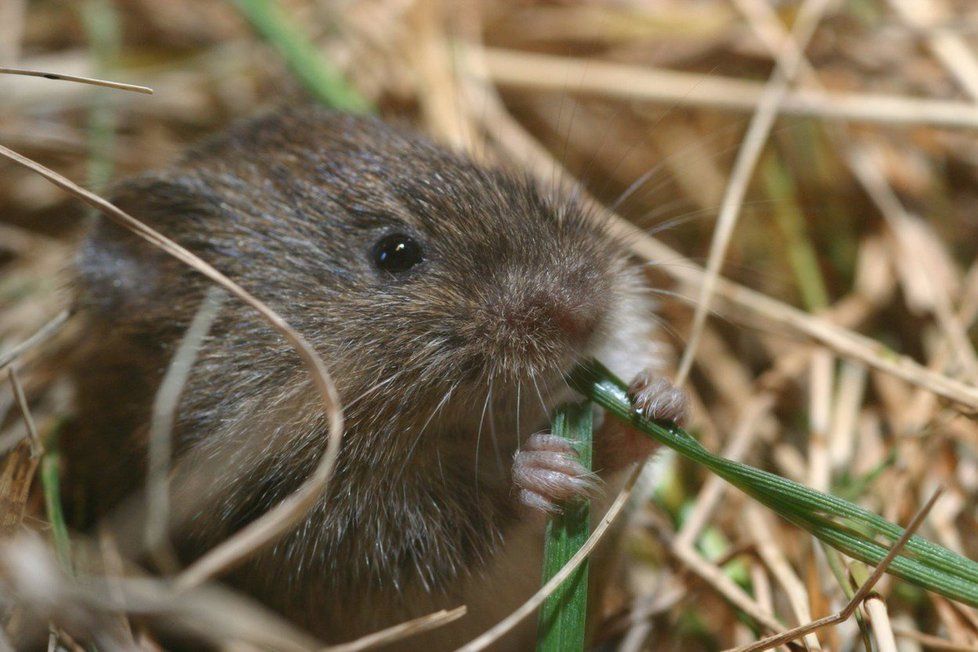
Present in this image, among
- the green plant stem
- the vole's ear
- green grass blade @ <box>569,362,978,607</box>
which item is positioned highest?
green grass blade @ <box>569,362,978,607</box>

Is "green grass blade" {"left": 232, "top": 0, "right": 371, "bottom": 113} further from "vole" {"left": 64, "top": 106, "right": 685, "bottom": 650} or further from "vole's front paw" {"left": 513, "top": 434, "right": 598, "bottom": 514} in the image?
"vole's front paw" {"left": 513, "top": 434, "right": 598, "bottom": 514}

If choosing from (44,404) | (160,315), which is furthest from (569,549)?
(44,404)

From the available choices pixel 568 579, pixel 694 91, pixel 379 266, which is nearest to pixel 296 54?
pixel 379 266

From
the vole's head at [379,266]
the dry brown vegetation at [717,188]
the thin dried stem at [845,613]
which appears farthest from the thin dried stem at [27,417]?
the thin dried stem at [845,613]

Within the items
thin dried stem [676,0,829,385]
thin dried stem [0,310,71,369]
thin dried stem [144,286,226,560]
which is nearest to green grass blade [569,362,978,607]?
thin dried stem [676,0,829,385]

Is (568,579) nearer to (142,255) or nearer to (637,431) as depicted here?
(637,431)

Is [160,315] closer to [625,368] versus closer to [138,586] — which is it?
[138,586]
